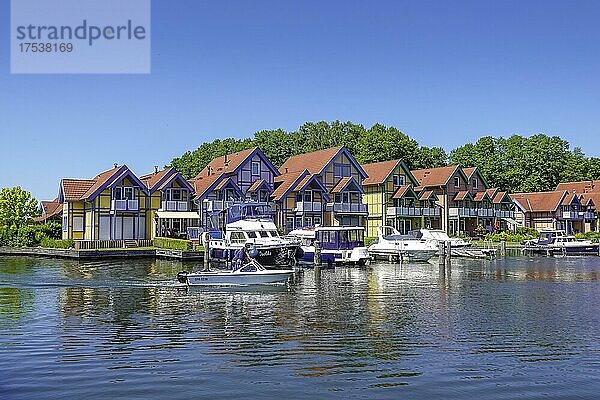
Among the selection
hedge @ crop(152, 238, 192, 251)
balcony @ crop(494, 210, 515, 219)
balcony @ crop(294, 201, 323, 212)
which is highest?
balcony @ crop(294, 201, 323, 212)

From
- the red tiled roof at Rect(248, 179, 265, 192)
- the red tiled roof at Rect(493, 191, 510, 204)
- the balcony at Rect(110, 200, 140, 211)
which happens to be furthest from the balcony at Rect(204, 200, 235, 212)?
the red tiled roof at Rect(493, 191, 510, 204)

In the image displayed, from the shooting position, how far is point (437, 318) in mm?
22156

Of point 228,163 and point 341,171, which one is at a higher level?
point 228,163

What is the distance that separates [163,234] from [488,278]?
28.5 metres

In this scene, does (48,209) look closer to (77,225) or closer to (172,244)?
(77,225)

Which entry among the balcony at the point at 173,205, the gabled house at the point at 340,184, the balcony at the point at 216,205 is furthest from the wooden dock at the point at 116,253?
the gabled house at the point at 340,184

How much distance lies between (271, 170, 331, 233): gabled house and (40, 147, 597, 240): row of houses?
0.09 m

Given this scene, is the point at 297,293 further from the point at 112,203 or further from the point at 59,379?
the point at 112,203

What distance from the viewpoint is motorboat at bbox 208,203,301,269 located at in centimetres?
3947

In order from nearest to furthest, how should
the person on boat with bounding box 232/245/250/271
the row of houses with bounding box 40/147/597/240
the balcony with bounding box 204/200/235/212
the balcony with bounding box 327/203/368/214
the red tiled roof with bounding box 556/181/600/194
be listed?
1. the person on boat with bounding box 232/245/250/271
2. the row of houses with bounding box 40/147/597/240
3. the balcony with bounding box 204/200/235/212
4. the balcony with bounding box 327/203/368/214
5. the red tiled roof with bounding box 556/181/600/194

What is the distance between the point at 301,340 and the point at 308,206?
4197 cm

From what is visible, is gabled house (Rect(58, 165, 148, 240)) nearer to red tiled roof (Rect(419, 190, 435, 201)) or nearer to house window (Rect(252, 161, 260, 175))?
house window (Rect(252, 161, 260, 175))

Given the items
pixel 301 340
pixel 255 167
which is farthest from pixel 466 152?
pixel 301 340

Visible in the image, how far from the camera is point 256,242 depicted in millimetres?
40188
